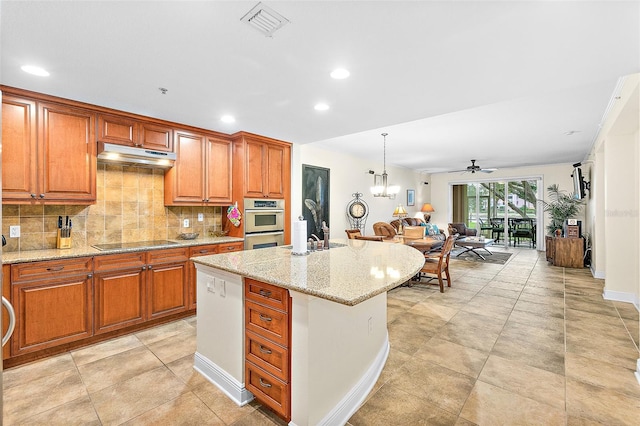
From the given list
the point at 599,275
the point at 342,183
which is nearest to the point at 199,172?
the point at 342,183

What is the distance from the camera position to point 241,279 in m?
2.11

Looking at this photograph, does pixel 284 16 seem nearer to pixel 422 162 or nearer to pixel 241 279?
pixel 241 279

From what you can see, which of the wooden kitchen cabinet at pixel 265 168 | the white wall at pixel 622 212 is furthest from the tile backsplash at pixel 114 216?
the white wall at pixel 622 212

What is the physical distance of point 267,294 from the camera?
1.95 m

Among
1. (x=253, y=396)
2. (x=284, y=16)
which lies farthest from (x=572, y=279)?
(x=284, y=16)

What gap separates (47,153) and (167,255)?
Result: 4.68ft

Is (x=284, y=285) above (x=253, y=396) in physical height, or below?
above

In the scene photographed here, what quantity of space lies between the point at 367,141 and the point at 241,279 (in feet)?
13.9

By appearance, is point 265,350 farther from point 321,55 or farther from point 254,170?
point 254,170

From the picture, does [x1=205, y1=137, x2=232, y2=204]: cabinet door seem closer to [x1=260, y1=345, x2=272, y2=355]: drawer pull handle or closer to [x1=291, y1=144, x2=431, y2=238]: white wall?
[x1=291, y1=144, x2=431, y2=238]: white wall

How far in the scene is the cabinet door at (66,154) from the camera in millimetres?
2834

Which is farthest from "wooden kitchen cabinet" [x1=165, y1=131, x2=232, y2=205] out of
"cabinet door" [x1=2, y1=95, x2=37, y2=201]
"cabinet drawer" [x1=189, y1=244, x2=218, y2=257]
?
"cabinet door" [x1=2, y1=95, x2=37, y2=201]

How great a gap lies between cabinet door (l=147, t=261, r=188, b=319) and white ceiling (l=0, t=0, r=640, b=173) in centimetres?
170

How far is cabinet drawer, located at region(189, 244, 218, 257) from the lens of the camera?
11.8 feet
